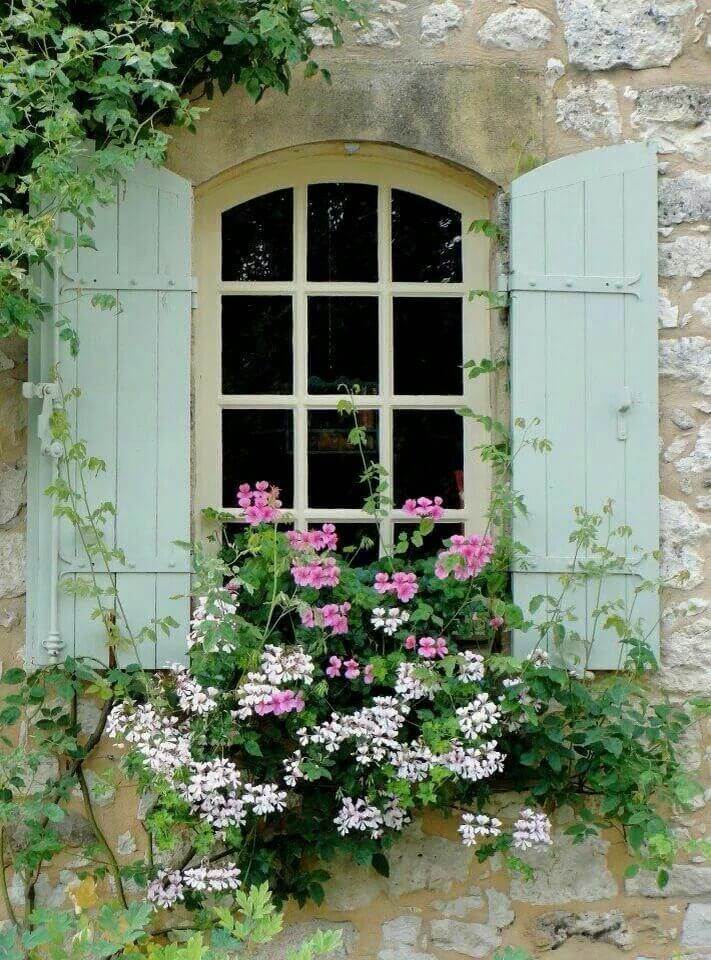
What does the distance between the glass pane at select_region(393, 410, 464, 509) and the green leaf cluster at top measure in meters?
1.04

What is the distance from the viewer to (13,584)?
10.1 feet

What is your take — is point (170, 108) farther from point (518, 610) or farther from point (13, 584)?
Result: point (518, 610)

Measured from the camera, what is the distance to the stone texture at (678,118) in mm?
3188

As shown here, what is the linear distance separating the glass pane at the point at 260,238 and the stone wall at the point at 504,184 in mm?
246

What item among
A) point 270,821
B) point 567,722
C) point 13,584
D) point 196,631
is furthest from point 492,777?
point 13,584

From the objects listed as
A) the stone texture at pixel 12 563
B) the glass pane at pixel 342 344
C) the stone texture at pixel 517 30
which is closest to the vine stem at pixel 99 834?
the stone texture at pixel 12 563

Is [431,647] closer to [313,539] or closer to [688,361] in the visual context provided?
[313,539]

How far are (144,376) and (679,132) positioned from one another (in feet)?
5.87

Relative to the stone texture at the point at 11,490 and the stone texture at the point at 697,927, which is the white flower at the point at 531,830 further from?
the stone texture at the point at 11,490

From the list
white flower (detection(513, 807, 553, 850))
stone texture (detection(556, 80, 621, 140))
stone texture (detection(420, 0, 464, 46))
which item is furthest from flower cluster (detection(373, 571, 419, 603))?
stone texture (detection(420, 0, 464, 46))

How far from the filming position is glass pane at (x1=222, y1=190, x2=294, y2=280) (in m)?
3.35

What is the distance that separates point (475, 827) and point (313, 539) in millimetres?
910

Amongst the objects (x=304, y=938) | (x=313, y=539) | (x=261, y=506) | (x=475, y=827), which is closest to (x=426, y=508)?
(x=313, y=539)

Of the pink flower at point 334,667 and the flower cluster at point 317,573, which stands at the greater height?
the flower cluster at point 317,573
